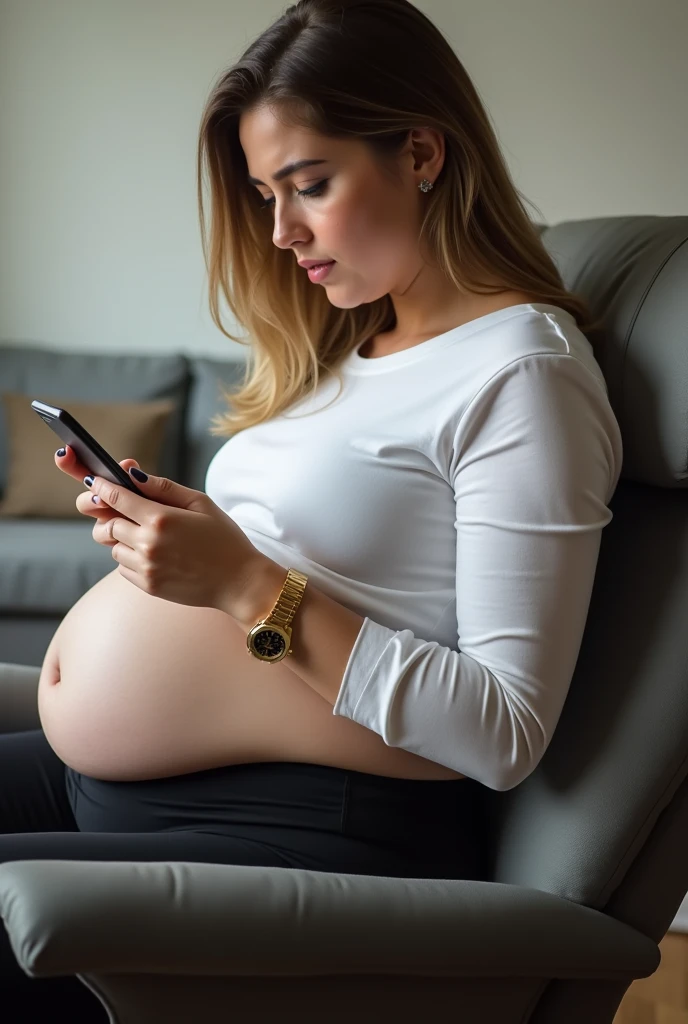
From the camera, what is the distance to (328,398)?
1147 mm

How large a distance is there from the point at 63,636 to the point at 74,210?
106 inches

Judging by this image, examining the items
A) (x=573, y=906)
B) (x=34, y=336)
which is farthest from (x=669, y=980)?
(x=34, y=336)

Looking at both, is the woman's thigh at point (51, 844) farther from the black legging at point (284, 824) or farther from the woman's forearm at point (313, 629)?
the woman's forearm at point (313, 629)

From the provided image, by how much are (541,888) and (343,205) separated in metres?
0.69

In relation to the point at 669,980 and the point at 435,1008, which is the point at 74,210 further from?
the point at 435,1008

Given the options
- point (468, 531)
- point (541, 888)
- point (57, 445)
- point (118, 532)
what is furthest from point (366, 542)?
point (57, 445)

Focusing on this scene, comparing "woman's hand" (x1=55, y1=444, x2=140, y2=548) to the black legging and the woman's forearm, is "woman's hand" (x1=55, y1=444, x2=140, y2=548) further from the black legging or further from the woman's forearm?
the black legging

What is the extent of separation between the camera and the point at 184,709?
0.96 metres

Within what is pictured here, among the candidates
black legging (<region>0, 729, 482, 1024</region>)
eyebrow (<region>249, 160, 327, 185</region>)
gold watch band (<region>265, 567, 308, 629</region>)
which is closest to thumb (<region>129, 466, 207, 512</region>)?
gold watch band (<region>265, 567, 308, 629</region>)

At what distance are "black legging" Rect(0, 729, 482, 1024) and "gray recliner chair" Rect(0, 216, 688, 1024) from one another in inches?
2.9

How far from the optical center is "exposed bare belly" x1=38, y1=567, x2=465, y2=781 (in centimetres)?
92

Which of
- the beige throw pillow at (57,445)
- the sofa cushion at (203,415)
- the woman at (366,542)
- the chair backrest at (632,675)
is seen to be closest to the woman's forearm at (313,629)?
the woman at (366,542)

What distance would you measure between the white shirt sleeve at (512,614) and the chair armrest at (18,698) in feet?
1.71

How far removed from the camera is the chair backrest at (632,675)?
87 centimetres
